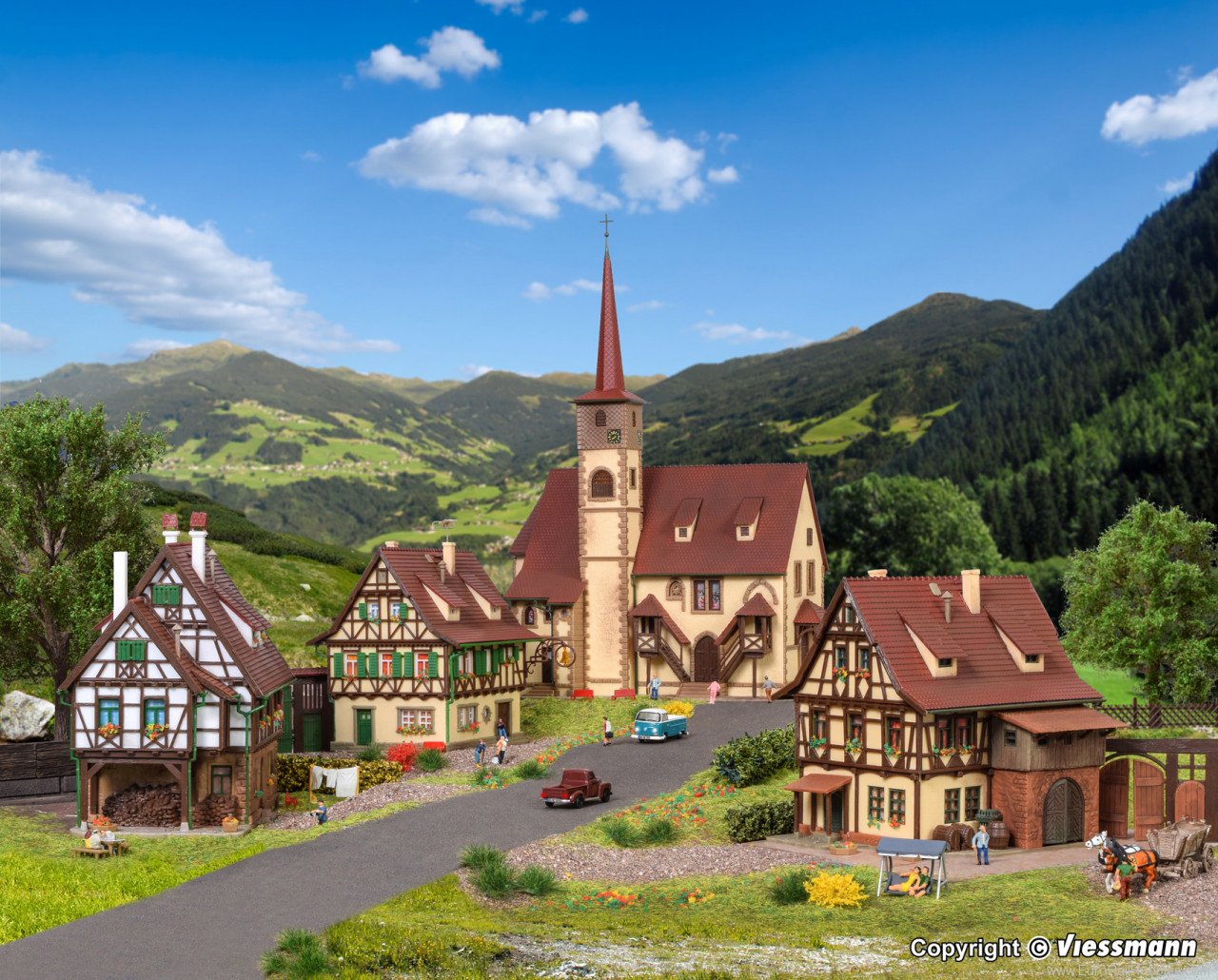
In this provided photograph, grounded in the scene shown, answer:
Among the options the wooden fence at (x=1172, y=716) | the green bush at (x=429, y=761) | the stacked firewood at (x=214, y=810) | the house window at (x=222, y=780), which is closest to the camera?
the stacked firewood at (x=214, y=810)

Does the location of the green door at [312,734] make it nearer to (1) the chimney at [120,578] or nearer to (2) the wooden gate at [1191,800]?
(1) the chimney at [120,578]

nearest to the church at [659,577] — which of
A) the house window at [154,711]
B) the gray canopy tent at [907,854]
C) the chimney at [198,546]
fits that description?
the chimney at [198,546]

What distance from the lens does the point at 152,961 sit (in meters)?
27.5

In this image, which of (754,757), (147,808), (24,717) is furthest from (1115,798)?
(24,717)

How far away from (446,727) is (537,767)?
23.1 feet

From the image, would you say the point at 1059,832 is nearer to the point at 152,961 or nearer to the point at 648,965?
the point at 648,965

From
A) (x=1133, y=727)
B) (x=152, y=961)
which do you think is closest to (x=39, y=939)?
(x=152, y=961)

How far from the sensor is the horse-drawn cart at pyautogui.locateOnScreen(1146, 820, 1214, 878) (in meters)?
33.0

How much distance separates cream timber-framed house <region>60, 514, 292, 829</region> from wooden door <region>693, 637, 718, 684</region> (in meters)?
27.4

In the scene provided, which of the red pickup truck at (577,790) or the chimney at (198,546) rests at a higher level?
the chimney at (198,546)

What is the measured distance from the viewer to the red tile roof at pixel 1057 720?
37531 millimetres

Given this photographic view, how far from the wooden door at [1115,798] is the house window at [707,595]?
93.9 ft

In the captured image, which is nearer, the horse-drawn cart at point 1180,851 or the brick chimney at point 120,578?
the horse-drawn cart at point 1180,851

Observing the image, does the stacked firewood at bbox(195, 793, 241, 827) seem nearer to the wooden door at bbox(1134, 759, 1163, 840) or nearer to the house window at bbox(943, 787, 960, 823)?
the house window at bbox(943, 787, 960, 823)
